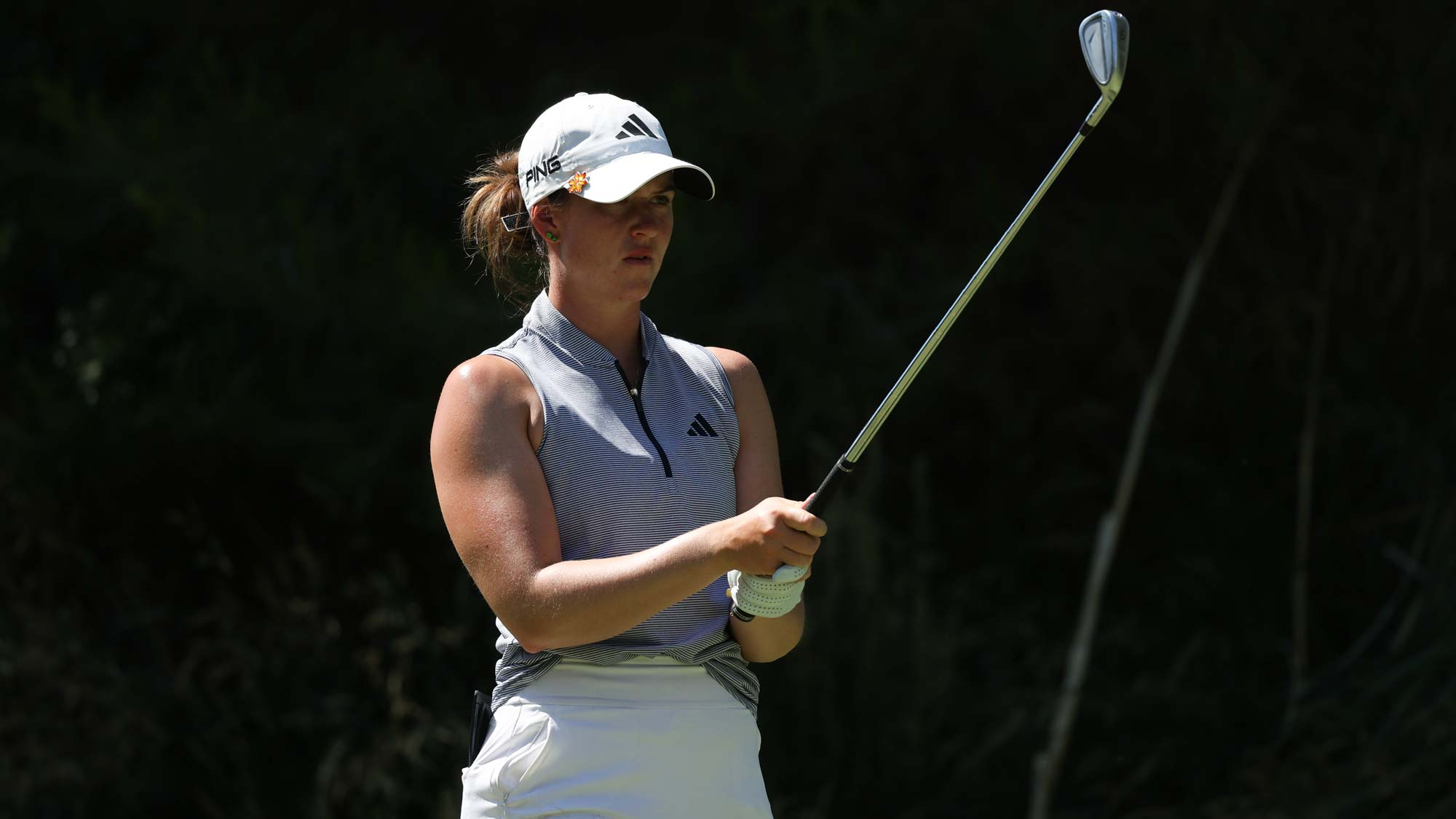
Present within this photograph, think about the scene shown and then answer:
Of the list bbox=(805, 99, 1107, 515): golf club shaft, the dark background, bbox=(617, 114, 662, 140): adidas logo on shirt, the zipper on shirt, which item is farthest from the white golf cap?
the dark background

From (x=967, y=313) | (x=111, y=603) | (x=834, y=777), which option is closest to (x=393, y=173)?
(x=111, y=603)

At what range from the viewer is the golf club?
5.55ft

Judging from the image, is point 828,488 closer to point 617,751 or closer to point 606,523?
point 606,523

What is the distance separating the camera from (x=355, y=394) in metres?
4.86

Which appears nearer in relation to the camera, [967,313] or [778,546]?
[778,546]

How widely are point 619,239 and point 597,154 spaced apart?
104 mm

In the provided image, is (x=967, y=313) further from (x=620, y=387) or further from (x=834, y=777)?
(x=620, y=387)

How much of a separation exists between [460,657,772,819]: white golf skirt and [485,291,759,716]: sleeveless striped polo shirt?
2cm

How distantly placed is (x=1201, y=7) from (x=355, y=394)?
2909 millimetres

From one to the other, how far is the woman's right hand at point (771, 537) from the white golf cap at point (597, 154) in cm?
42

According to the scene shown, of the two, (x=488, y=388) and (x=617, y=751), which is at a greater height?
(x=488, y=388)

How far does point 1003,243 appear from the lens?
1725 millimetres

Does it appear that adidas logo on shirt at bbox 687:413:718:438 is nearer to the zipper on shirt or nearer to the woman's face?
the zipper on shirt

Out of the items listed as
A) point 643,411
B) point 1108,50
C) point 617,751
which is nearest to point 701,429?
point 643,411
